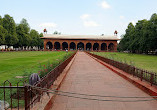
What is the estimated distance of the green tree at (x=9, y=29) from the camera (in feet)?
124

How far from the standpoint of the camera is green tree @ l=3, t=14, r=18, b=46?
37906 mm

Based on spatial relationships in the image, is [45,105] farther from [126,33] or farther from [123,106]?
[126,33]

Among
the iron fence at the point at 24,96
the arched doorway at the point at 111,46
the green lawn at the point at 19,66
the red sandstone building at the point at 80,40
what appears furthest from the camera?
the arched doorway at the point at 111,46

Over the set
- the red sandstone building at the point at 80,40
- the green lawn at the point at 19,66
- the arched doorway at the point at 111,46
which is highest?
the red sandstone building at the point at 80,40

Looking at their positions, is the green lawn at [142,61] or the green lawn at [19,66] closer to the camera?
the green lawn at [19,66]

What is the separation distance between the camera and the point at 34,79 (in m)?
3.94

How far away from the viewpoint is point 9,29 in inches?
1554

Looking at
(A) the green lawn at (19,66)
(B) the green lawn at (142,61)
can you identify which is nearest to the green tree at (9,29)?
(A) the green lawn at (19,66)

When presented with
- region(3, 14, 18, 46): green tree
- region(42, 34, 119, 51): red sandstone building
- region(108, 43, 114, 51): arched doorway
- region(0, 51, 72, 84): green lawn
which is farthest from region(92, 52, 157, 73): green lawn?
region(108, 43, 114, 51): arched doorway

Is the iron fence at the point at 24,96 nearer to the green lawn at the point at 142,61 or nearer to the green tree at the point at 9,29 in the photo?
the green lawn at the point at 142,61

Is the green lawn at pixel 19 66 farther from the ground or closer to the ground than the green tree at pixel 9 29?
closer to the ground

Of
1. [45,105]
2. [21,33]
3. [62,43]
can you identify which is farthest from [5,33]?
[45,105]

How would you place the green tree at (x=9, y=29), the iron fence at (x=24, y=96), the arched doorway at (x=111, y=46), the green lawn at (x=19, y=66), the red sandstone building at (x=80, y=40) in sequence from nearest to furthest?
the iron fence at (x=24, y=96) → the green lawn at (x=19, y=66) → the green tree at (x=9, y=29) → the red sandstone building at (x=80, y=40) → the arched doorway at (x=111, y=46)

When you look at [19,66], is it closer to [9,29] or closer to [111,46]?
[9,29]
